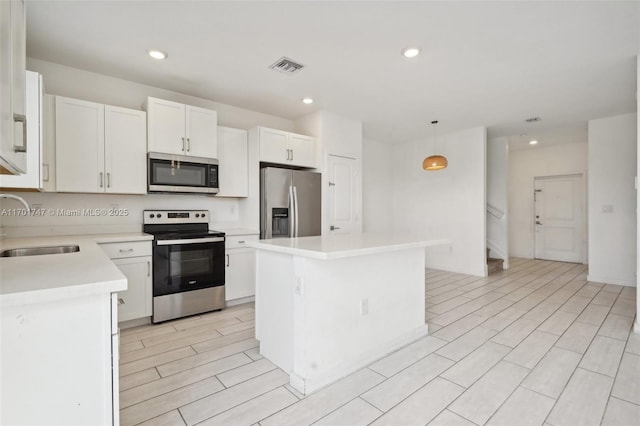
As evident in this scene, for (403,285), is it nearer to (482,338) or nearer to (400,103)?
(482,338)

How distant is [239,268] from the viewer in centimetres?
365

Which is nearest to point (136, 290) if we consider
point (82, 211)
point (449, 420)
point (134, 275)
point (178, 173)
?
point (134, 275)

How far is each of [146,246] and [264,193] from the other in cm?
147

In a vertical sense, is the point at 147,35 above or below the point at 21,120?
above

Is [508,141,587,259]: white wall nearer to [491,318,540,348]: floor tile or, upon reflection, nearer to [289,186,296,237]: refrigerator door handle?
[491,318,540,348]: floor tile

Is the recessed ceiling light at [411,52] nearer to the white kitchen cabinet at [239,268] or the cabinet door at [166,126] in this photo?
the cabinet door at [166,126]

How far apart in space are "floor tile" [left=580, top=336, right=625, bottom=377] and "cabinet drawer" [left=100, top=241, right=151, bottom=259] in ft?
12.6

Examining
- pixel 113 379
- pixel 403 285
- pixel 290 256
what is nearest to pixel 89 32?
pixel 290 256

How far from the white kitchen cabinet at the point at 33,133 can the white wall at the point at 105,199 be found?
1.05 m

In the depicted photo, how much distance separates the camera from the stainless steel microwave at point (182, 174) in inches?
126

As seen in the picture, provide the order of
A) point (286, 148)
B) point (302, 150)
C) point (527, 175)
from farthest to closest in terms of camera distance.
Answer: point (527, 175), point (302, 150), point (286, 148)

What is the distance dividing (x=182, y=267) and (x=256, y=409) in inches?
73.8

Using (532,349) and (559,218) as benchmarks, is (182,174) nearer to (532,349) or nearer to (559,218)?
(532,349)

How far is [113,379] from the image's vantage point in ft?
3.82
